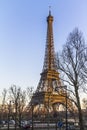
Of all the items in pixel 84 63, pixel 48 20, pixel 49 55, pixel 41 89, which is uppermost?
pixel 48 20

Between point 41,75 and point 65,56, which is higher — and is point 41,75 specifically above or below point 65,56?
above

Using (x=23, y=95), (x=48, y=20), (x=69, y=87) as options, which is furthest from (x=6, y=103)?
(x=69, y=87)

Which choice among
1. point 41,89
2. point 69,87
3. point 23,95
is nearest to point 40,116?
point 41,89

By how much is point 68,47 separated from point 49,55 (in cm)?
5105

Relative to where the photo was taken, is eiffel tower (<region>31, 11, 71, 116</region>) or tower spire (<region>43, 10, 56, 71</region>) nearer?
eiffel tower (<region>31, 11, 71, 116</region>)

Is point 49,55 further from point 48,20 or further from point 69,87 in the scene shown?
point 69,87

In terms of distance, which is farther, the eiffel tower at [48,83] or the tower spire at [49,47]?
the tower spire at [49,47]

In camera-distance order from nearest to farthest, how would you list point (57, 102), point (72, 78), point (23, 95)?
point (72, 78)
point (23, 95)
point (57, 102)

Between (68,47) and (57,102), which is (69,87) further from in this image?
(57,102)

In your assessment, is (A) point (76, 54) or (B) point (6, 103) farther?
(B) point (6, 103)

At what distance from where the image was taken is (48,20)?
85812 millimetres

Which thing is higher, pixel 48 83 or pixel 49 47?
pixel 49 47

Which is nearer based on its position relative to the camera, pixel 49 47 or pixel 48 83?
pixel 48 83

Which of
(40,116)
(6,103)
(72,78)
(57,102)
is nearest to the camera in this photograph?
(72,78)
